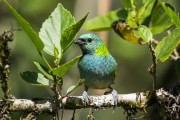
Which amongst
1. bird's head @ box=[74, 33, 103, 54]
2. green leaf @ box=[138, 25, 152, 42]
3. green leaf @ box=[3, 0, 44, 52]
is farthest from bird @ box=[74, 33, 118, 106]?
green leaf @ box=[3, 0, 44, 52]

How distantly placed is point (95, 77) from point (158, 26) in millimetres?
833

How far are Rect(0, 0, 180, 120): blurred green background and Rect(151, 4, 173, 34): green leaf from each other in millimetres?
1993

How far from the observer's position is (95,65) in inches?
158

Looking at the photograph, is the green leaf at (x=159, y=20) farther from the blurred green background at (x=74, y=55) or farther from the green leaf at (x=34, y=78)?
the blurred green background at (x=74, y=55)

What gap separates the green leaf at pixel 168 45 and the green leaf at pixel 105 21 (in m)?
0.81

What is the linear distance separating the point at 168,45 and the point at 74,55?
311cm

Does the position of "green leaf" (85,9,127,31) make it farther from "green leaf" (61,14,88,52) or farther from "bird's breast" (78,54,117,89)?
"green leaf" (61,14,88,52)

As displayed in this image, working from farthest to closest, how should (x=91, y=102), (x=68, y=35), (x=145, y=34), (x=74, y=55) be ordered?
(x=74, y=55), (x=91, y=102), (x=145, y=34), (x=68, y=35)

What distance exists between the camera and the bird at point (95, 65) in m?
3.87

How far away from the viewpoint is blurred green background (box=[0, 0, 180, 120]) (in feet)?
18.6

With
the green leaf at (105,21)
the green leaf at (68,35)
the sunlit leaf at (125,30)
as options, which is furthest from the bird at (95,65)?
the green leaf at (68,35)

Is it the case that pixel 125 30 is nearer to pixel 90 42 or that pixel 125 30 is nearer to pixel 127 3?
pixel 127 3

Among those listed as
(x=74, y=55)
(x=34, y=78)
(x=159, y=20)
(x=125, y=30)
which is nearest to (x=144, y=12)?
(x=159, y=20)

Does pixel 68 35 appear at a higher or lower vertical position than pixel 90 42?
lower
